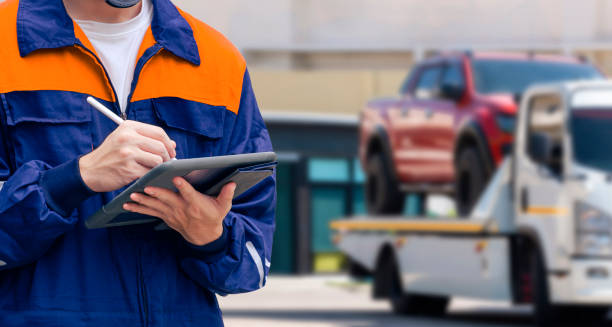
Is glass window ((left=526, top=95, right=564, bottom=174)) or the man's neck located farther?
glass window ((left=526, top=95, right=564, bottom=174))

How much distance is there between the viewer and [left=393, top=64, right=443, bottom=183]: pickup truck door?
14422 mm

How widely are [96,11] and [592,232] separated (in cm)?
983

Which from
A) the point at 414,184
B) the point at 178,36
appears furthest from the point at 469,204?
the point at 178,36

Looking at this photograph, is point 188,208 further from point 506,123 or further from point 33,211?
point 506,123

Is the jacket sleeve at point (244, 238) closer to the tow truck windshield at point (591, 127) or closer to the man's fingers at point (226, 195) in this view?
the man's fingers at point (226, 195)

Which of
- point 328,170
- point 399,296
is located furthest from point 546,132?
point 328,170

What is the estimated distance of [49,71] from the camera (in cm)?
268

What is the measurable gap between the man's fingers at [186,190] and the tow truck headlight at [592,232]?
9.87 m

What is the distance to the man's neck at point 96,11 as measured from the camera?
2744 mm

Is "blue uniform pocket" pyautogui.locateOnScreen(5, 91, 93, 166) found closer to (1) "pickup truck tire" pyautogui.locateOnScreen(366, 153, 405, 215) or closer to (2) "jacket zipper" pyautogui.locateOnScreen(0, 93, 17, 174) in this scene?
(2) "jacket zipper" pyautogui.locateOnScreen(0, 93, 17, 174)

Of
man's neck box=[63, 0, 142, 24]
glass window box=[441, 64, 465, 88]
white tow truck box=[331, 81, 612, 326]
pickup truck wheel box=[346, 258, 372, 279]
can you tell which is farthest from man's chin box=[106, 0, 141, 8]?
pickup truck wheel box=[346, 258, 372, 279]

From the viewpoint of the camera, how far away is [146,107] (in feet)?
8.93

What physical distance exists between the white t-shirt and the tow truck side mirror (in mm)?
10879

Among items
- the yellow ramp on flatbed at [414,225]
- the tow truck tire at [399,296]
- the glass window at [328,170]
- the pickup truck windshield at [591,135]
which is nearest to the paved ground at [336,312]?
the tow truck tire at [399,296]
